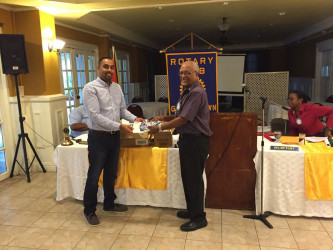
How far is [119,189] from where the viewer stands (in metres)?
2.99

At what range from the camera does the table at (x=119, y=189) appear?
9.25 feet

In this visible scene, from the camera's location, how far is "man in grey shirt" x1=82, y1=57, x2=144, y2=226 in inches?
98.4

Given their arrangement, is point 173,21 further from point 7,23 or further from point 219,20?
point 7,23

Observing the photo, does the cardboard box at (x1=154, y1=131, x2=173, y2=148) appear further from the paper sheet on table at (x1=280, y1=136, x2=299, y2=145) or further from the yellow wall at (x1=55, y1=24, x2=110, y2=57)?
the yellow wall at (x1=55, y1=24, x2=110, y2=57)

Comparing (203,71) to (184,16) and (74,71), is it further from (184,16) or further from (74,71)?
(74,71)

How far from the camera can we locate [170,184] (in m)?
2.85

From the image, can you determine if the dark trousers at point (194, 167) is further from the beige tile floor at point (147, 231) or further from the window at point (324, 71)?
the window at point (324, 71)

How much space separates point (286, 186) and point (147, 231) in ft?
4.47

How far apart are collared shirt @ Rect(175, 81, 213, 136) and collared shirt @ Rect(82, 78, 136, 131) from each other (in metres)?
0.62

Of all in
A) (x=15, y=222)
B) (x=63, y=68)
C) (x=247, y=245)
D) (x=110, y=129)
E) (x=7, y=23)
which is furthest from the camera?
(x=63, y=68)

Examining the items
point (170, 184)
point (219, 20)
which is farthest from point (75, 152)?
point (219, 20)

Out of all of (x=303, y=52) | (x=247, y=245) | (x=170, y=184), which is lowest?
(x=247, y=245)

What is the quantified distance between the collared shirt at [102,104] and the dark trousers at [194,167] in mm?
651

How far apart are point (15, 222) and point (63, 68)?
3.42 m
